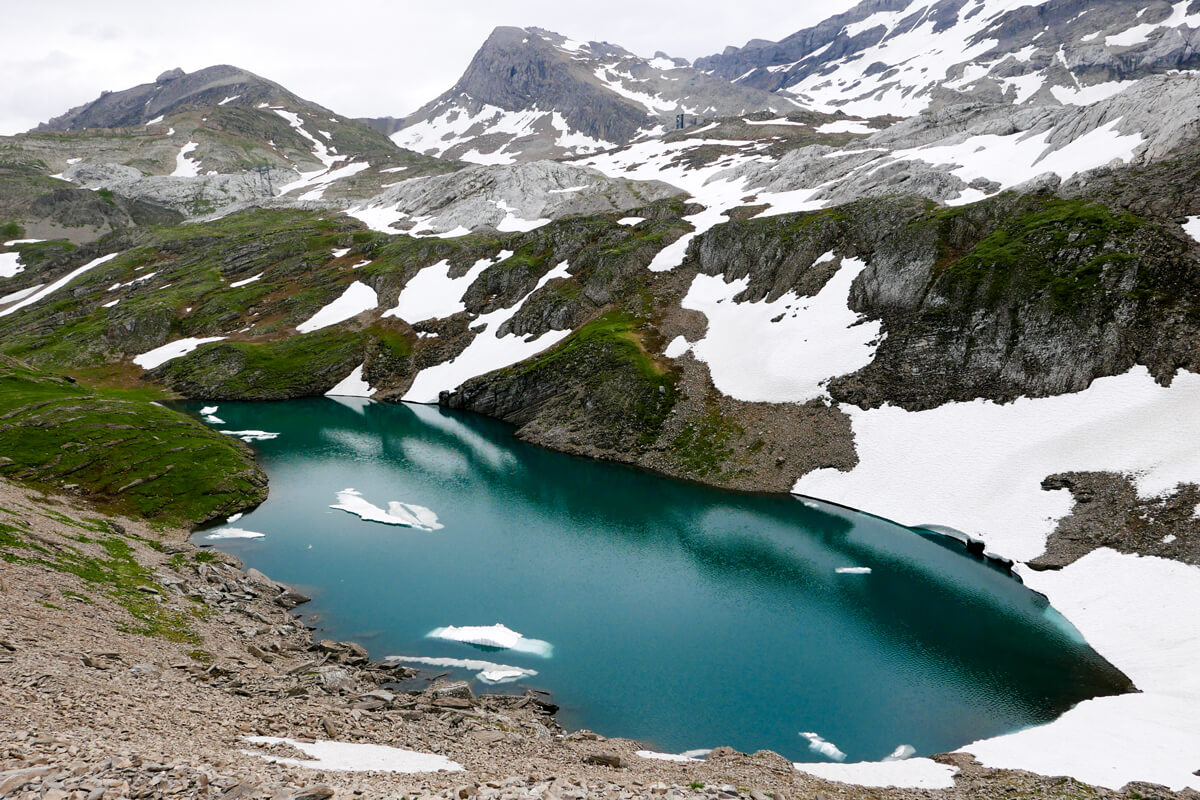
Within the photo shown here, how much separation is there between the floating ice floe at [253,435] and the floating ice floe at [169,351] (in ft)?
125

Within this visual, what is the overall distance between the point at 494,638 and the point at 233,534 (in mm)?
26602

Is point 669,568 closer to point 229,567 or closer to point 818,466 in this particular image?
point 818,466

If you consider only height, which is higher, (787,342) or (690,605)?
(787,342)

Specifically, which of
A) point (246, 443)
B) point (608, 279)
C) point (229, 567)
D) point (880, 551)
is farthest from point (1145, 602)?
point (246, 443)

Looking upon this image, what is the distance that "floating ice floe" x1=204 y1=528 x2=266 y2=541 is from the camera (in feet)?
156

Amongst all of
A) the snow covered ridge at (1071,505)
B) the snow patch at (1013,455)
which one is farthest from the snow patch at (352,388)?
the snow covered ridge at (1071,505)

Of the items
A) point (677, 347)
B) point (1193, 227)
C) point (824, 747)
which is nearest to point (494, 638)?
point (824, 747)

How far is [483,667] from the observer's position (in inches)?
1298

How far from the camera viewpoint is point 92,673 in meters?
21.4

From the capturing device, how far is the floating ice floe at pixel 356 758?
18.0 meters

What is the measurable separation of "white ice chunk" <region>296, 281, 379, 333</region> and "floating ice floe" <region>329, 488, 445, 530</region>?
199 feet

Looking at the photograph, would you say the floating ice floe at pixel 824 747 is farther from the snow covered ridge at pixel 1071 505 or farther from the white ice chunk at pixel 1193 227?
the white ice chunk at pixel 1193 227

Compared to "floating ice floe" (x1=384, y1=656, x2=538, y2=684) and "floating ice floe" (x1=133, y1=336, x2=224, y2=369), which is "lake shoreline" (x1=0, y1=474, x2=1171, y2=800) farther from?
"floating ice floe" (x1=133, y1=336, x2=224, y2=369)

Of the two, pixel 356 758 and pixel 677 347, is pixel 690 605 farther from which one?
pixel 677 347
